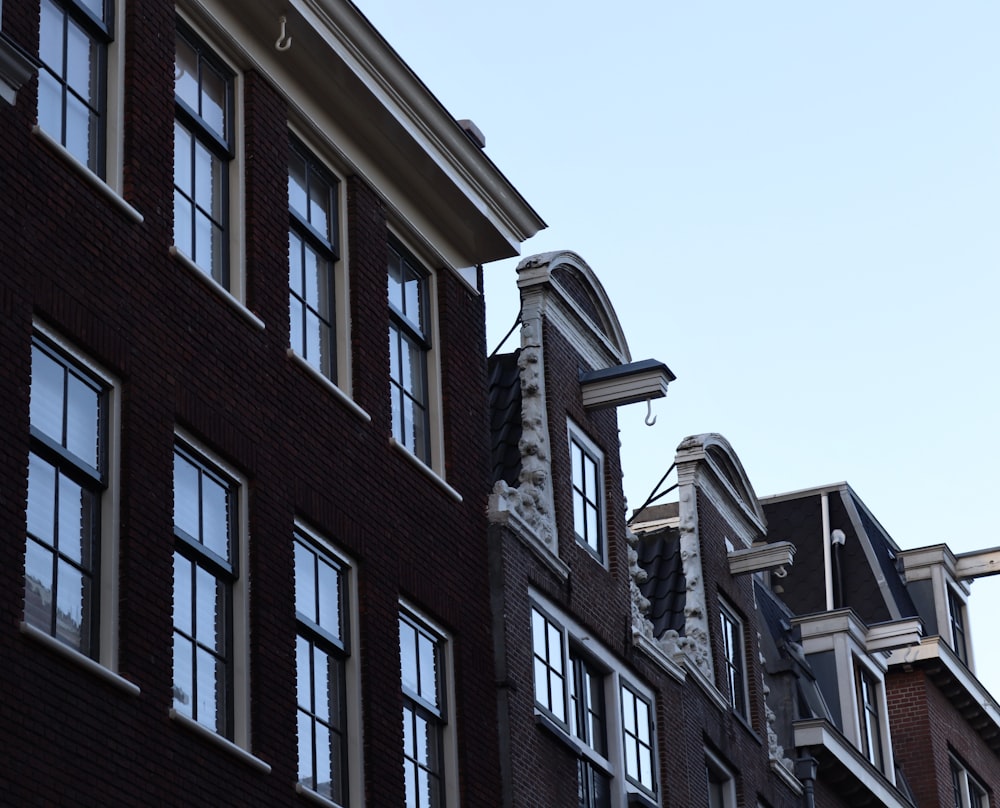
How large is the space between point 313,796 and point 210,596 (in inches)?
70.3

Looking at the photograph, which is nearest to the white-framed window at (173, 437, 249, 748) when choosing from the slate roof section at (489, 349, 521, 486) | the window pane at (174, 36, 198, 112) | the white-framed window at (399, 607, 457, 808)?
the white-framed window at (399, 607, 457, 808)

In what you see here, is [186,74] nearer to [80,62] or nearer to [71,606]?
[80,62]

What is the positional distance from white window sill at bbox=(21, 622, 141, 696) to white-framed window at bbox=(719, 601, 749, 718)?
1525 centimetres

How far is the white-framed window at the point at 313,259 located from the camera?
1914cm

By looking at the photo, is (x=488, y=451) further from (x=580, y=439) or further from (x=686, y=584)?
(x=686, y=584)

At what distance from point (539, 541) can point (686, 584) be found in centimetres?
657

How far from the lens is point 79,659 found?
14008 mm

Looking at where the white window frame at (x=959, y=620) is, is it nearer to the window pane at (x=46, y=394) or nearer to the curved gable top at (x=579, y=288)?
the curved gable top at (x=579, y=288)

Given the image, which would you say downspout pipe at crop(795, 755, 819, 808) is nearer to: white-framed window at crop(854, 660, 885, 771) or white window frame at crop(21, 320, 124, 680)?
white-framed window at crop(854, 660, 885, 771)

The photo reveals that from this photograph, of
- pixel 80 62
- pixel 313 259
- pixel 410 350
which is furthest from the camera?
pixel 410 350

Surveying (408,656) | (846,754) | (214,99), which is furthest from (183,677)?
(846,754)

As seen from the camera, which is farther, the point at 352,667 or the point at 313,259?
the point at 313,259

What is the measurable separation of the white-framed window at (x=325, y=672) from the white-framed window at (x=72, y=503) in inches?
108

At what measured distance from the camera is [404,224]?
21.5m
